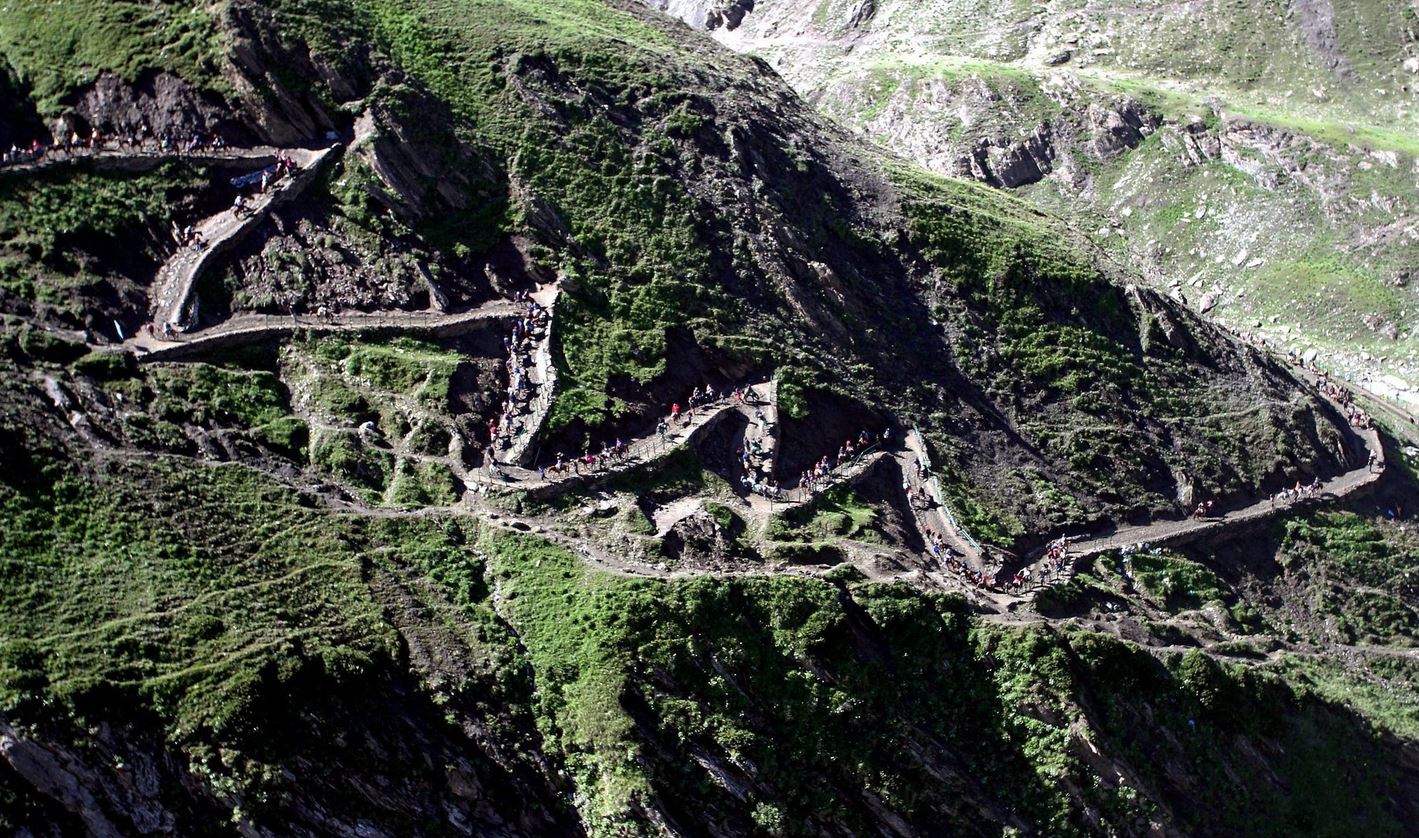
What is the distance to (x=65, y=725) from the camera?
3566 cm

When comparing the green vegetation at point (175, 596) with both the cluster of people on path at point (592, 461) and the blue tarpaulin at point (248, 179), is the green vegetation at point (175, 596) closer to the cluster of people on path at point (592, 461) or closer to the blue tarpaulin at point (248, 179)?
the cluster of people on path at point (592, 461)

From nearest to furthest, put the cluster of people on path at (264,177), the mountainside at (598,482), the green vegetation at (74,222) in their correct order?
1. the mountainside at (598,482)
2. the green vegetation at (74,222)
3. the cluster of people on path at (264,177)

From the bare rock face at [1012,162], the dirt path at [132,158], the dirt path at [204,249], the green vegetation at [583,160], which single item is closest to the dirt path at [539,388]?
the green vegetation at [583,160]

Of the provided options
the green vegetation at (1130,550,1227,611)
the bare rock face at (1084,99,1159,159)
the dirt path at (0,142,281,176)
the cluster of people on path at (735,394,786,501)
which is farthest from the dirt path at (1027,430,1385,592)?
the bare rock face at (1084,99,1159,159)

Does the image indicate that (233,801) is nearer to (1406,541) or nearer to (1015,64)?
(1406,541)

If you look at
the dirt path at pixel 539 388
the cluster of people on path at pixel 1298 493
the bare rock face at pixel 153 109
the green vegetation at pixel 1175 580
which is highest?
the bare rock face at pixel 153 109

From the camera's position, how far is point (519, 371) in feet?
184

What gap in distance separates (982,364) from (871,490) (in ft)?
48.2

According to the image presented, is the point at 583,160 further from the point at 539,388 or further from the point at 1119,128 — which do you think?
the point at 1119,128

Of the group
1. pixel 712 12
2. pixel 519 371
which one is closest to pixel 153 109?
pixel 519 371

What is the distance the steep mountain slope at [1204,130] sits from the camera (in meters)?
99.5

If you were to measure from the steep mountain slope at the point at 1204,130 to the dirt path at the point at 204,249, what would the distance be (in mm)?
71750

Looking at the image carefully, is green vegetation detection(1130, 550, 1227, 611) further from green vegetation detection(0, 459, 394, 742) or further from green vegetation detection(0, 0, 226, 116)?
green vegetation detection(0, 0, 226, 116)

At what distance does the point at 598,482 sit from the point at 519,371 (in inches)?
286
